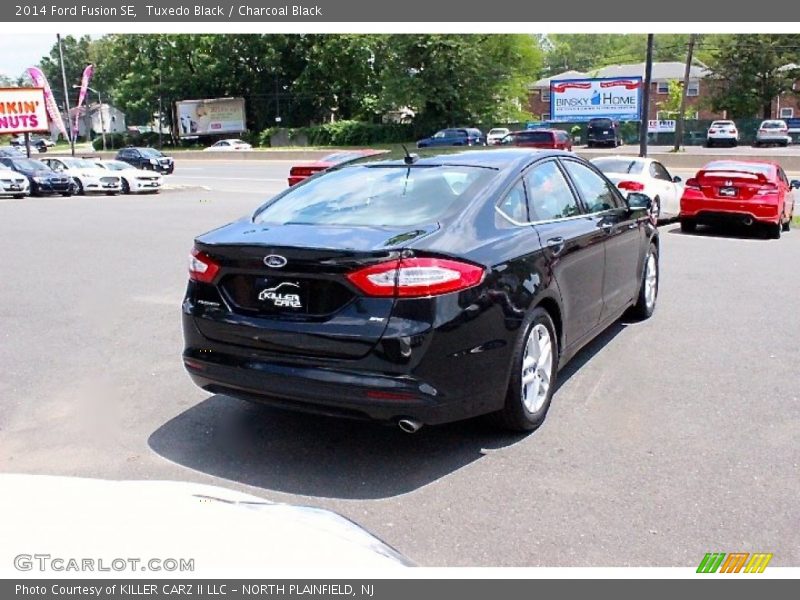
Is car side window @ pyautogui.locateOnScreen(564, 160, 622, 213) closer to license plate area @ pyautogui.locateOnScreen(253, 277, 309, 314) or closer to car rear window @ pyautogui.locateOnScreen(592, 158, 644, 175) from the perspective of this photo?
license plate area @ pyautogui.locateOnScreen(253, 277, 309, 314)

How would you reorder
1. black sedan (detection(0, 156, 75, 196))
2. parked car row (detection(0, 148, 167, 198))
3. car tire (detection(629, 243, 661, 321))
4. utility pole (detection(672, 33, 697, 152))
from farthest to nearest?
utility pole (detection(672, 33, 697, 152)) < black sedan (detection(0, 156, 75, 196)) < parked car row (detection(0, 148, 167, 198)) < car tire (detection(629, 243, 661, 321))

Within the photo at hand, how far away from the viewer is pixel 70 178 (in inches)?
1051

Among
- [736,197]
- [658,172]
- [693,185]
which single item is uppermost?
[658,172]

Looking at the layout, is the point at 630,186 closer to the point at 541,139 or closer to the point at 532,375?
the point at 532,375

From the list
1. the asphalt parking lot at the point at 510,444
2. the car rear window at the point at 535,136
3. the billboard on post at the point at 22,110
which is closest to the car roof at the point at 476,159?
the asphalt parking lot at the point at 510,444

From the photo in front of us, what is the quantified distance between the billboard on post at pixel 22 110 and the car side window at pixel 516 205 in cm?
3620

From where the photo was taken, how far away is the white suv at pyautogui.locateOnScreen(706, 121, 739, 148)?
167 feet

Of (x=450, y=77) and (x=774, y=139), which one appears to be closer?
(x=774, y=139)

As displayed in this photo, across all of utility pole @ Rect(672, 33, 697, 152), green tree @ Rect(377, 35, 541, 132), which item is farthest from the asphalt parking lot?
green tree @ Rect(377, 35, 541, 132)

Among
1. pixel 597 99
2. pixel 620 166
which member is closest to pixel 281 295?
pixel 620 166

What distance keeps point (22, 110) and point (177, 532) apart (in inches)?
1514

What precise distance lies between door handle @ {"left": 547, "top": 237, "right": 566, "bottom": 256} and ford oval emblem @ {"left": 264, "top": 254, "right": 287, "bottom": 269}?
5.55 feet

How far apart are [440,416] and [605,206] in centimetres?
277

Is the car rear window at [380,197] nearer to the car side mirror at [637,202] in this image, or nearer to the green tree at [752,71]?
the car side mirror at [637,202]
